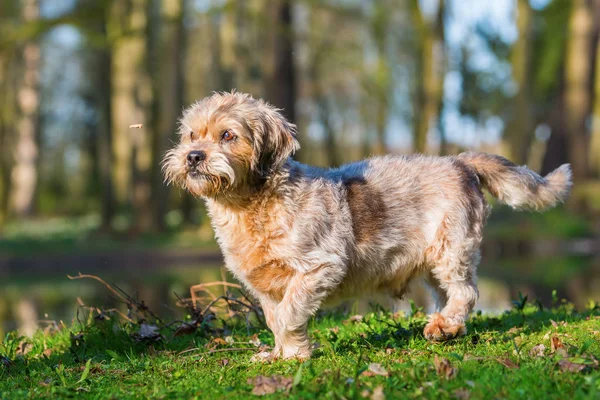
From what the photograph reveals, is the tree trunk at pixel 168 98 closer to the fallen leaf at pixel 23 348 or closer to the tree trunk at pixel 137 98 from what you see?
the tree trunk at pixel 137 98

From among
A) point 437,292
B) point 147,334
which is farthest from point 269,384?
point 437,292

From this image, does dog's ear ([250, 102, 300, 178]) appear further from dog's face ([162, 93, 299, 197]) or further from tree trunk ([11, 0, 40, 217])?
tree trunk ([11, 0, 40, 217])

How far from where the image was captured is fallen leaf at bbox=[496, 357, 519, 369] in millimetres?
4934

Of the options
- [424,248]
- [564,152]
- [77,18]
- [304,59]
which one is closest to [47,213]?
[304,59]

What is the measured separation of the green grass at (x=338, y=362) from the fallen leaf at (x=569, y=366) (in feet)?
0.04

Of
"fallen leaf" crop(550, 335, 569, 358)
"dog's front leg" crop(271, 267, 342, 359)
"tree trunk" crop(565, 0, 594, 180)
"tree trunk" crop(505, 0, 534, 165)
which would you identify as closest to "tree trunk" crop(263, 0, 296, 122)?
"tree trunk" crop(505, 0, 534, 165)

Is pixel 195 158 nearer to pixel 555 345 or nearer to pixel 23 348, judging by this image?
pixel 23 348

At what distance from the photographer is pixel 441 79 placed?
25875 millimetres

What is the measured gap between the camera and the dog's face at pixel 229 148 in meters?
5.81

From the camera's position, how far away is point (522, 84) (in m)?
25.1

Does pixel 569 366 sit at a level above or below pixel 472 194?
below

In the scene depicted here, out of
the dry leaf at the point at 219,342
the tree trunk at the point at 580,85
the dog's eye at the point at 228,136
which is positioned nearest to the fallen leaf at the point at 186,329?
the dry leaf at the point at 219,342

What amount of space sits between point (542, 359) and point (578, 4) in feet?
71.1

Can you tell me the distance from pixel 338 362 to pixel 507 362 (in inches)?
46.1
